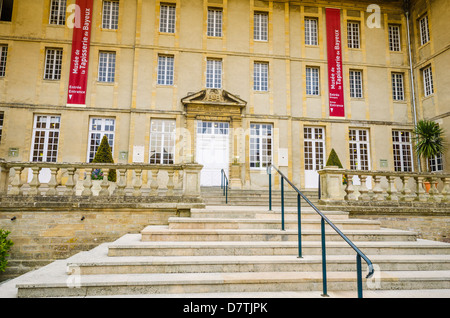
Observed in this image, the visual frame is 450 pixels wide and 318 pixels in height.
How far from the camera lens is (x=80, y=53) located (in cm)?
1266

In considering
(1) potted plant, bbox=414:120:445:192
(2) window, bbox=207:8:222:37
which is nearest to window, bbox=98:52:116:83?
(2) window, bbox=207:8:222:37

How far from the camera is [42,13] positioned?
41.9 feet

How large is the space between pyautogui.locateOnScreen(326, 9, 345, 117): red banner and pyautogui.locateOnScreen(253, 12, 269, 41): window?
123 inches

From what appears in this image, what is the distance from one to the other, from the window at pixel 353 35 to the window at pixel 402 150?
15.7 feet

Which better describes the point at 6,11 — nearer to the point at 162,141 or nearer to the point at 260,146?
the point at 162,141

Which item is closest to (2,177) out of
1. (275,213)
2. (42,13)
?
(275,213)

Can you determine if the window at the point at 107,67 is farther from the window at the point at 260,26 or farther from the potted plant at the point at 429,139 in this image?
the potted plant at the point at 429,139

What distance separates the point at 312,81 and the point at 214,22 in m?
5.55

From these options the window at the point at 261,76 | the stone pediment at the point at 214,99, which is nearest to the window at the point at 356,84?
the window at the point at 261,76

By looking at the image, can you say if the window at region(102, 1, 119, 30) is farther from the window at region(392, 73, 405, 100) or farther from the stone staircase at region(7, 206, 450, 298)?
the window at region(392, 73, 405, 100)

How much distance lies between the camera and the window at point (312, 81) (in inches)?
556

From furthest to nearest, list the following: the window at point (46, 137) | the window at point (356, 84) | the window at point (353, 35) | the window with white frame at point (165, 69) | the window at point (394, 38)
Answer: the window at point (394, 38)
the window at point (353, 35)
the window at point (356, 84)
the window with white frame at point (165, 69)
the window at point (46, 137)

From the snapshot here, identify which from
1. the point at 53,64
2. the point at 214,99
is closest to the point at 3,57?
the point at 53,64

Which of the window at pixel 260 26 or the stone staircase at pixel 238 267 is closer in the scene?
the stone staircase at pixel 238 267
